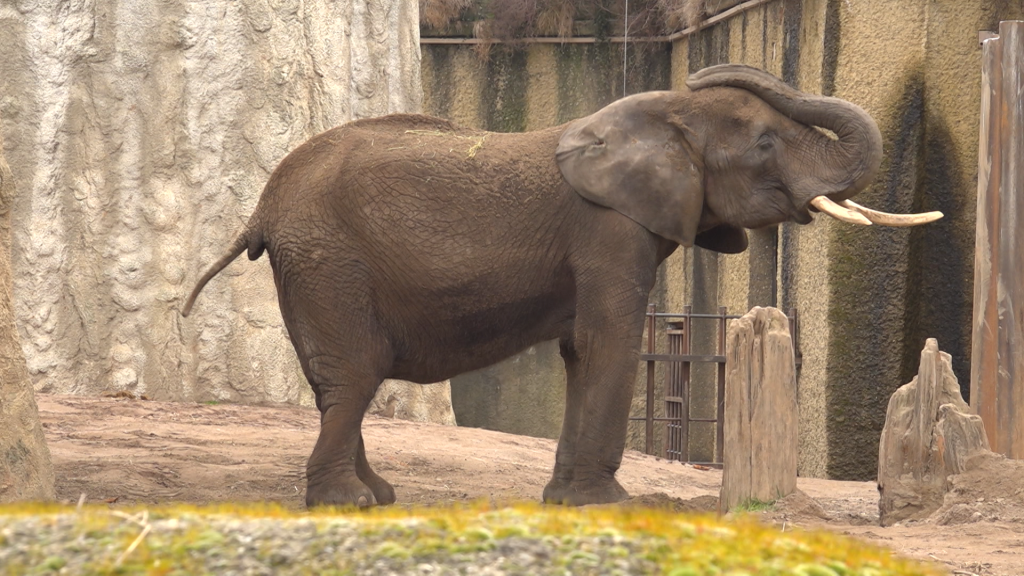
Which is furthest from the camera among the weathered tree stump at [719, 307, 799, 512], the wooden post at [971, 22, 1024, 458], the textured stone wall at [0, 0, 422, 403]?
the textured stone wall at [0, 0, 422, 403]

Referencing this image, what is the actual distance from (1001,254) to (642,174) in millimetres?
3236

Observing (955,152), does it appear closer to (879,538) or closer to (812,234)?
(812,234)

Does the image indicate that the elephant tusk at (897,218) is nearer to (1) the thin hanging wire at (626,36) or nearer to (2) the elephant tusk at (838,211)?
(2) the elephant tusk at (838,211)

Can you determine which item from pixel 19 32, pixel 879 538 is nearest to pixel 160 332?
pixel 19 32

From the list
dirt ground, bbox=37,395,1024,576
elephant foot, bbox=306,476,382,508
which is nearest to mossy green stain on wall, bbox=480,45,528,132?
dirt ground, bbox=37,395,1024,576

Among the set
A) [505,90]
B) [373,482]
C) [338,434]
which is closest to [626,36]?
[505,90]

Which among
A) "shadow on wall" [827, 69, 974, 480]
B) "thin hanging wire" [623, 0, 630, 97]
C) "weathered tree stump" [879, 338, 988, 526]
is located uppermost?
"thin hanging wire" [623, 0, 630, 97]

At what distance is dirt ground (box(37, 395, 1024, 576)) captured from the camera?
6.84 metres

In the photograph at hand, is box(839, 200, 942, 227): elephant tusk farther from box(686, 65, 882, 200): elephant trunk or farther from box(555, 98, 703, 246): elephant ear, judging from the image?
box(555, 98, 703, 246): elephant ear

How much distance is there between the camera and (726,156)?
7.41m

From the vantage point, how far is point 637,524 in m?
3.75

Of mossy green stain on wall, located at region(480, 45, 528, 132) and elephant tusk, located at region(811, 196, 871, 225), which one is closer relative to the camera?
elephant tusk, located at region(811, 196, 871, 225)

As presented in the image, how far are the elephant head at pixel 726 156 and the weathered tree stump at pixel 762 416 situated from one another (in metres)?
0.65

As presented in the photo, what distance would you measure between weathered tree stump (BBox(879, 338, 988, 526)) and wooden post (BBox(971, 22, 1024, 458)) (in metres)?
1.40
